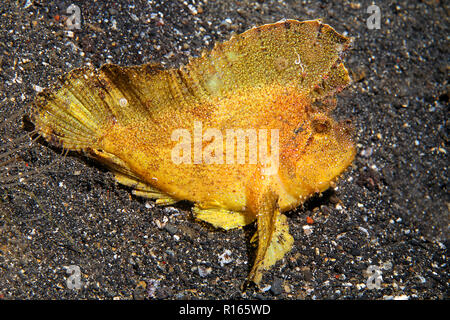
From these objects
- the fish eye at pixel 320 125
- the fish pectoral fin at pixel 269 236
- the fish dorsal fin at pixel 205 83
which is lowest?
the fish pectoral fin at pixel 269 236

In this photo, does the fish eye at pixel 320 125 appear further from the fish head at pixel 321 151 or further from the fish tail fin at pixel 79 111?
the fish tail fin at pixel 79 111

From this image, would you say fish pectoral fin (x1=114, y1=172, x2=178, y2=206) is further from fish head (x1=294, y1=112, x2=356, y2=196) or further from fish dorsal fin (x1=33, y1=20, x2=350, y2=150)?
fish head (x1=294, y1=112, x2=356, y2=196)

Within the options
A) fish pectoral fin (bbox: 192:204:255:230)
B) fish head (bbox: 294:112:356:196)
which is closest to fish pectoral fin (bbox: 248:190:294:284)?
fish pectoral fin (bbox: 192:204:255:230)

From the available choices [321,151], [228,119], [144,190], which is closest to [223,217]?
[144,190]

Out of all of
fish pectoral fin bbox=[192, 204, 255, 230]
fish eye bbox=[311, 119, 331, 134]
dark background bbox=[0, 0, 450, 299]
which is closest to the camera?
dark background bbox=[0, 0, 450, 299]

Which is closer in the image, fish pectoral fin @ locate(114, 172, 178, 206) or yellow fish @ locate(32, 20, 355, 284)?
yellow fish @ locate(32, 20, 355, 284)

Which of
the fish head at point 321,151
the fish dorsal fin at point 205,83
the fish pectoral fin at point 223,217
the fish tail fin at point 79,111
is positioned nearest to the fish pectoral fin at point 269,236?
the fish pectoral fin at point 223,217

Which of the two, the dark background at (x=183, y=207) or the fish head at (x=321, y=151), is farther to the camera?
the fish head at (x=321, y=151)
